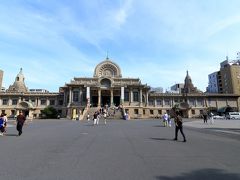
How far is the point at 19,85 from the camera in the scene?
88812mm

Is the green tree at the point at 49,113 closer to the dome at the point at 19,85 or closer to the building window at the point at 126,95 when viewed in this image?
the dome at the point at 19,85

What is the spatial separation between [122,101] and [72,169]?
64.1 m

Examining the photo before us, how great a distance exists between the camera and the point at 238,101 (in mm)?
88125

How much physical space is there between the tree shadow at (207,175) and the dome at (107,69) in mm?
71614

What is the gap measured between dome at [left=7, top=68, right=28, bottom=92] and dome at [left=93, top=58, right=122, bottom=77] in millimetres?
28541

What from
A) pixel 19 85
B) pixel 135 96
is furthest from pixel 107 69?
pixel 19 85

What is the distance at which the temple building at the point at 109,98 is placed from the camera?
238 feet

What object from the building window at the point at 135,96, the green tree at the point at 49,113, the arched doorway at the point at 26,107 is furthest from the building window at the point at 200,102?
the arched doorway at the point at 26,107

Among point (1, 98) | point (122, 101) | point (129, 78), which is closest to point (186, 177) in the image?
point (122, 101)

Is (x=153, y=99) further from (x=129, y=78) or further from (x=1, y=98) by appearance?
(x=1, y=98)

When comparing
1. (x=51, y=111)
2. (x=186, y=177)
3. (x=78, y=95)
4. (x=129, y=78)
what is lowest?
(x=186, y=177)

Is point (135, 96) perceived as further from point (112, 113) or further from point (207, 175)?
point (207, 175)

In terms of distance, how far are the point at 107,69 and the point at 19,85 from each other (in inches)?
1287

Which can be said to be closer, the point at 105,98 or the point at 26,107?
the point at 105,98
